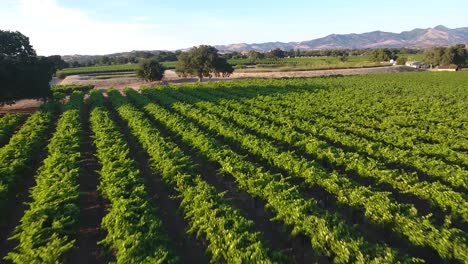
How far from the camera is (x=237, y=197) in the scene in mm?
15422

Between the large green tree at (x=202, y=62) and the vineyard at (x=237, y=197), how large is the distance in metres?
52.4

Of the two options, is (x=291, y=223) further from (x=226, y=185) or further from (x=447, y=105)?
(x=447, y=105)

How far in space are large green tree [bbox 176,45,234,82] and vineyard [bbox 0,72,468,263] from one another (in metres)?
52.4

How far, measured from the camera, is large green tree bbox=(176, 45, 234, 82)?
77.4 m

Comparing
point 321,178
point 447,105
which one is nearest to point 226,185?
point 321,178

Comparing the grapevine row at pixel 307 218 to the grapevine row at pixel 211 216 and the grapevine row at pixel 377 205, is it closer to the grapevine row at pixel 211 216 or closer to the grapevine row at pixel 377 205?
the grapevine row at pixel 377 205

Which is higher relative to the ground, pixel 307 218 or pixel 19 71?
pixel 19 71

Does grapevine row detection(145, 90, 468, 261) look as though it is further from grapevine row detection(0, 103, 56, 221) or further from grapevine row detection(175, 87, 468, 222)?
grapevine row detection(0, 103, 56, 221)

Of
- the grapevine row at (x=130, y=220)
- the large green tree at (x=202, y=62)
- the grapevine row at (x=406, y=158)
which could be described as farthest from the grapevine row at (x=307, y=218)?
the large green tree at (x=202, y=62)

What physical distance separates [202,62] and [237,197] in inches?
2580

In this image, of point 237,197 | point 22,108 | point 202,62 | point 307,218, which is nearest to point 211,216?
point 307,218

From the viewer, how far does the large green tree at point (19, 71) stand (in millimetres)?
37888

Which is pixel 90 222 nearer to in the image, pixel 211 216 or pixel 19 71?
pixel 211 216

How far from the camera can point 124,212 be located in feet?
38.6
